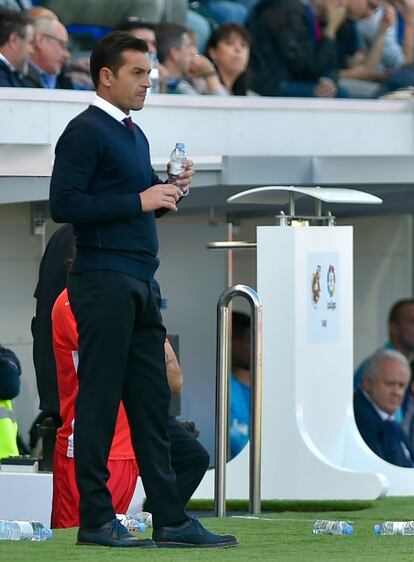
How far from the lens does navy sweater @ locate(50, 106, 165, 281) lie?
518 cm

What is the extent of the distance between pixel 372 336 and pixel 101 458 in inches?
360

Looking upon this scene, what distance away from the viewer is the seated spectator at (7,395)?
8.45 m

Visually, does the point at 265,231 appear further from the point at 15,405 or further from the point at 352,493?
the point at 15,405

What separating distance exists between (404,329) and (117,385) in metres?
8.54

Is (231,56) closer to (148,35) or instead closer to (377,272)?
(148,35)

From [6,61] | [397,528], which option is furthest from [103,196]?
[6,61]

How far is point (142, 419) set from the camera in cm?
530

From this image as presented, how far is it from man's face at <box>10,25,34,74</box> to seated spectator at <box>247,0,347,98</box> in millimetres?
2927

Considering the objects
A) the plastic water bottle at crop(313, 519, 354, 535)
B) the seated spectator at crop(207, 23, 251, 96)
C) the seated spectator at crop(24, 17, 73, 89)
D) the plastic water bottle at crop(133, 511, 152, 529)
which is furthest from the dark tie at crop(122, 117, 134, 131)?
the seated spectator at crop(207, 23, 251, 96)

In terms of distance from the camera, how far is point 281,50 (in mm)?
12531

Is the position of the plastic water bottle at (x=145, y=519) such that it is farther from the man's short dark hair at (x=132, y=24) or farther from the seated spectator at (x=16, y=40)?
the man's short dark hair at (x=132, y=24)

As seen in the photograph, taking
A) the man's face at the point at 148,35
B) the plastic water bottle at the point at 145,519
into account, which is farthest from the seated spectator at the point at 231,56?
the plastic water bottle at the point at 145,519

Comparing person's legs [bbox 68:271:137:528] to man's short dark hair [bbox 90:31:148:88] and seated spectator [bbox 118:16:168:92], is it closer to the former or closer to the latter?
man's short dark hair [bbox 90:31:148:88]

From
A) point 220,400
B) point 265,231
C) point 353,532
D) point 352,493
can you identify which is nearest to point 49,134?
point 265,231
